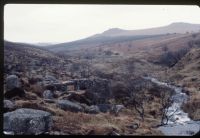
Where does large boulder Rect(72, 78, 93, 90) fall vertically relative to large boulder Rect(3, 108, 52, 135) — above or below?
below

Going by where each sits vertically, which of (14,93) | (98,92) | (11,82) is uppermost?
(11,82)

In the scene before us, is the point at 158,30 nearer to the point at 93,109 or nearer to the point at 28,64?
the point at 28,64

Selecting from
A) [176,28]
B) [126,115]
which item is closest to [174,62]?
[126,115]

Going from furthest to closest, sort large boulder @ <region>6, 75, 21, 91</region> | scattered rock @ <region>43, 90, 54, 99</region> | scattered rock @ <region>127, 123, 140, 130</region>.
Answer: scattered rock @ <region>43, 90, 54, 99</region> → scattered rock @ <region>127, 123, 140, 130</region> → large boulder @ <region>6, 75, 21, 91</region>

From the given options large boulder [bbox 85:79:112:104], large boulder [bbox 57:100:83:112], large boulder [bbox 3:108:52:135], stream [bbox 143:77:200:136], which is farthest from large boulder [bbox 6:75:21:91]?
large boulder [bbox 3:108:52:135]

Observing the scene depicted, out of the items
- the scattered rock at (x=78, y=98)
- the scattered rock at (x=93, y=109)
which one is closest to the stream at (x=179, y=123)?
the scattered rock at (x=93, y=109)

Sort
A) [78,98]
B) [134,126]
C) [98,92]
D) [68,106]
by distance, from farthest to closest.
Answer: [98,92] → [78,98] → [134,126] → [68,106]

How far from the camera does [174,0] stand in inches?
110

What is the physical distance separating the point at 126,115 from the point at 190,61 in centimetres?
2494

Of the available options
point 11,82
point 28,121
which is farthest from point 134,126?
point 28,121

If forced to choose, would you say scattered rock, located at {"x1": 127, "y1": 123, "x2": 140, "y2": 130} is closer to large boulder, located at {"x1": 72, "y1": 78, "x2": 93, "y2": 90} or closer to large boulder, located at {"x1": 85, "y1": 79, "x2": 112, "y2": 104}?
large boulder, located at {"x1": 85, "y1": 79, "x2": 112, "y2": 104}

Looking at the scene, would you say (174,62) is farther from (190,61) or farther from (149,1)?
(149,1)

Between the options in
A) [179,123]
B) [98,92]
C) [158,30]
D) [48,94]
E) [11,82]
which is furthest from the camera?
[158,30]

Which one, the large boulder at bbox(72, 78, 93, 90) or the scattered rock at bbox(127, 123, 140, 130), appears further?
the large boulder at bbox(72, 78, 93, 90)
